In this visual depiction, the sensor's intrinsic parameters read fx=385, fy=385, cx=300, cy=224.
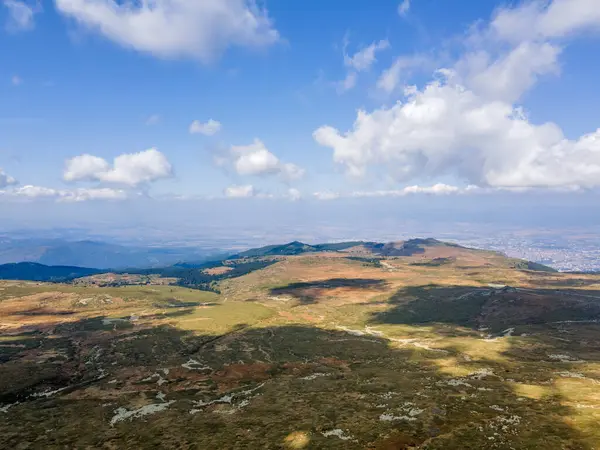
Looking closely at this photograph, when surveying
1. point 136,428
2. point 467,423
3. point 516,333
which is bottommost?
point 516,333

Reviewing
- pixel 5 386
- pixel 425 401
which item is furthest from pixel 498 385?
pixel 5 386

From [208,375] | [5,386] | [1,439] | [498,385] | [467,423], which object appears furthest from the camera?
[208,375]

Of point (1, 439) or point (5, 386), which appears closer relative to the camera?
point (1, 439)

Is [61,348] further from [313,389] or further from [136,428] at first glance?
[313,389]

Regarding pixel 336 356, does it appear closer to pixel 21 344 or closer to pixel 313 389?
pixel 313 389

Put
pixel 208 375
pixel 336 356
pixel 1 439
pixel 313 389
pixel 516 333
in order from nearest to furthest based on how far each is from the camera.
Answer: pixel 1 439 < pixel 313 389 < pixel 208 375 < pixel 336 356 < pixel 516 333

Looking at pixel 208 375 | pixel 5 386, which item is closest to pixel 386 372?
pixel 208 375

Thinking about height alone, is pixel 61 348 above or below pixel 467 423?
below

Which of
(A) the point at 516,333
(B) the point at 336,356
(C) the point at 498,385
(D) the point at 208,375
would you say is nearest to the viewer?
(C) the point at 498,385

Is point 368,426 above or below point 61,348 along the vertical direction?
above
